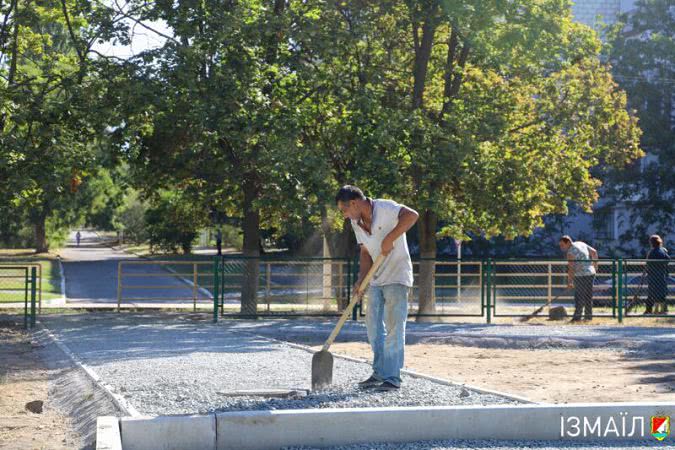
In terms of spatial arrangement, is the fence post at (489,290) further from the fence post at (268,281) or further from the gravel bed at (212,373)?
the gravel bed at (212,373)

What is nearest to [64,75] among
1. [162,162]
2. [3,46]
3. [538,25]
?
[3,46]

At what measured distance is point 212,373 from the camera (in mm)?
10805

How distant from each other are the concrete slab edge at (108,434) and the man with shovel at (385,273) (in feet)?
8.68

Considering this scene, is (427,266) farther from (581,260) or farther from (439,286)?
(581,260)

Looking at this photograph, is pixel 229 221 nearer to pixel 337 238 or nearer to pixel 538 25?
pixel 337 238

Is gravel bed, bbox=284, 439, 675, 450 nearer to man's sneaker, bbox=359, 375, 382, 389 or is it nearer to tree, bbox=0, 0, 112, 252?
man's sneaker, bbox=359, 375, 382, 389

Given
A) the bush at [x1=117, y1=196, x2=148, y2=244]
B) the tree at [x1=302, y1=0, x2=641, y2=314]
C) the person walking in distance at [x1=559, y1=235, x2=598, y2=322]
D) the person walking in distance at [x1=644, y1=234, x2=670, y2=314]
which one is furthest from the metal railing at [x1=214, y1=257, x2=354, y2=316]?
the bush at [x1=117, y1=196, x2=148, y2=244]

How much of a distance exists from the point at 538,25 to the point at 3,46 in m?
11.7

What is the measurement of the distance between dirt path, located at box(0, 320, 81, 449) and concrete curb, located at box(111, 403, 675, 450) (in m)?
1.07

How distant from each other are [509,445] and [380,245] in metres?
2.33

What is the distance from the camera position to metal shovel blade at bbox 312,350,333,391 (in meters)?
9.17

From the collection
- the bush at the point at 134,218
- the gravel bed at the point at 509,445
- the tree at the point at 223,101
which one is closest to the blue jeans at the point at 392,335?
the gravel bed at the point at 509,445

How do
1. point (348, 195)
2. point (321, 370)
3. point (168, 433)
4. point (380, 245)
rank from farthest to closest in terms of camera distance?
point (321, 370) < point (380, 245) < point (348, 195) < point (168, 433)

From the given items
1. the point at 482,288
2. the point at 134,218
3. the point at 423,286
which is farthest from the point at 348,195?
the point at 134,218
